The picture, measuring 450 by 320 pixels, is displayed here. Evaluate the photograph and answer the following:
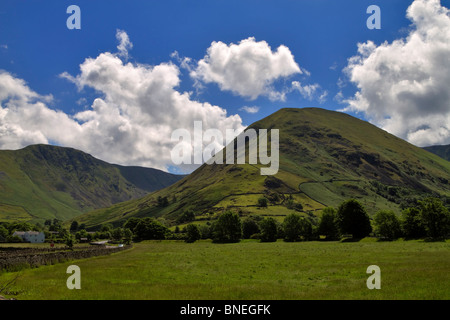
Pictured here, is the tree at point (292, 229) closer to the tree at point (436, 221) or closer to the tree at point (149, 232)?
the tree at point (436, 221)

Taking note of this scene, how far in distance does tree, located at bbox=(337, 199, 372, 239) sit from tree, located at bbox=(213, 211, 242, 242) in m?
47.3

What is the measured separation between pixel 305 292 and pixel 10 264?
36563 mm

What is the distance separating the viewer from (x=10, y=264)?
38219 millimetres

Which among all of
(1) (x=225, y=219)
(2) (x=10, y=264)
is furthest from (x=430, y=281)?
(1) (x=225, y=219)

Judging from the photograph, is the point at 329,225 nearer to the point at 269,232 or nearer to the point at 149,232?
the point at 269,232

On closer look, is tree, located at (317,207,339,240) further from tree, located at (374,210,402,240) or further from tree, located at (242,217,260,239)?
tree, located at (242,217,260,239)

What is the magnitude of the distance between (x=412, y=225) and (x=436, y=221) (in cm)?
941

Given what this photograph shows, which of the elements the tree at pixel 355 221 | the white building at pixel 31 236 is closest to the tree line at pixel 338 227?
the tree at pixel 355 221

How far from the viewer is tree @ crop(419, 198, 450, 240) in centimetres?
7644

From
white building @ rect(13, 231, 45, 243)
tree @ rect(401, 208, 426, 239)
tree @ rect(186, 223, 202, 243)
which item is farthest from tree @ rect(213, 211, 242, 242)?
white building @ rect(13, 231, 45, 243)

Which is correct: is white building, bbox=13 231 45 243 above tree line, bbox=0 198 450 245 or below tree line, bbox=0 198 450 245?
below

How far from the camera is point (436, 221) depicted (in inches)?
3017

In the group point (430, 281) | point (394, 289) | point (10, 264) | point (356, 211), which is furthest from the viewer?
point (356, 211)
